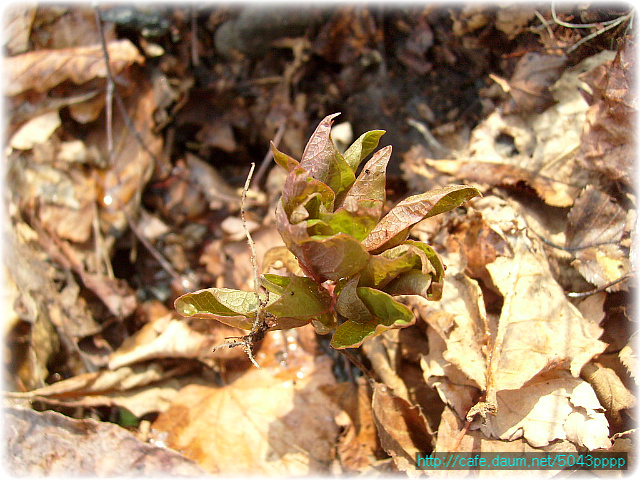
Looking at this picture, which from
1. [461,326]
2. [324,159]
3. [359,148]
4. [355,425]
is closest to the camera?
[324,159]

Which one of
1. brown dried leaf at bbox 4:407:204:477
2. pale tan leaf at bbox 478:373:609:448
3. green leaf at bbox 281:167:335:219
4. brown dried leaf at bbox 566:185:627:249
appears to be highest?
green leaf at bbox 281:167:335:219

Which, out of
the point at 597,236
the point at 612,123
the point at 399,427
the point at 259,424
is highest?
the point at 612,123

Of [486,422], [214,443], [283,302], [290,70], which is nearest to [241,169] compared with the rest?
[290,70]

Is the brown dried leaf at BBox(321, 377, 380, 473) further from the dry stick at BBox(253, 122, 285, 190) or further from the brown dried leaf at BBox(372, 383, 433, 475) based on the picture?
the dry stick at BBox(253, 122, 285, 190)

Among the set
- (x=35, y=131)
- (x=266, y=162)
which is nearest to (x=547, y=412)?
(x=266, y=162)

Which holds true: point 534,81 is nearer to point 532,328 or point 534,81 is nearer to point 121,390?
point 532,328

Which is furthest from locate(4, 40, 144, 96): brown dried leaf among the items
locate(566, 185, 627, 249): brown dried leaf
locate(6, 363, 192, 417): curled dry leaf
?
locate(566, 185, 627, 249): brown dried leaf

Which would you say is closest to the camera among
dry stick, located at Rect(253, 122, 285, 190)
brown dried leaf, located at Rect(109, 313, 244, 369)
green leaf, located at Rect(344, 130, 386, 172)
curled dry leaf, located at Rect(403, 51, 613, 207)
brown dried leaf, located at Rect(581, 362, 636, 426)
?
green leaf, located at Rect(344, 130, 386, 172)
